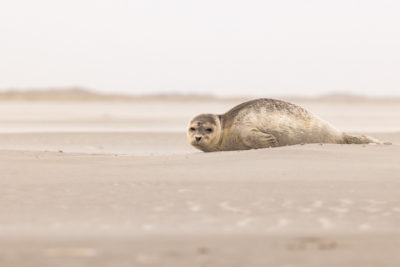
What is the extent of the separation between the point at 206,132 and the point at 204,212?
6.02 meters

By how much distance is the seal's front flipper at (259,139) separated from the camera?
1111cm

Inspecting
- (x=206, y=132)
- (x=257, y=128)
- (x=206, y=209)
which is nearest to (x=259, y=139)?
(x=257, y=128)

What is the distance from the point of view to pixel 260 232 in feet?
15.2

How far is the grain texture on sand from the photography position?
4004mm

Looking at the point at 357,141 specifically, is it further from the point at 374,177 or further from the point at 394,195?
the point at 394,195

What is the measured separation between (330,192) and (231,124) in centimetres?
528

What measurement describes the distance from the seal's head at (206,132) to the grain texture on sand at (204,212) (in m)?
2.29

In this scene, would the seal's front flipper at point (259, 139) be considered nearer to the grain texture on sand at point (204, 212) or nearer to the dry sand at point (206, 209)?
the dry sand at point (206, 209)

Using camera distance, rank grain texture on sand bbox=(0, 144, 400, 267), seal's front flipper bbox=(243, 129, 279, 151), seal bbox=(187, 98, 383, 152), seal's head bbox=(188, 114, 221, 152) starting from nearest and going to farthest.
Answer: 1. grain texture on sand bbox=(0, 144, 400, 267)
2. seal's front flipper bbox=(243, 129, 279, 151)
3. seal bbox=(187, 98, 383, 152)
4. seal's head bbox=(188, 114, 221, 152)

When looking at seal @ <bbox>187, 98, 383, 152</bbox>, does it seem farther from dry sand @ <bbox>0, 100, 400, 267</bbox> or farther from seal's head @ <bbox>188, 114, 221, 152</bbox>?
dry sand @ <bbox>0, 100, 400, 267</bbox>

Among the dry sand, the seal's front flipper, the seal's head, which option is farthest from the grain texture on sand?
the seal's head

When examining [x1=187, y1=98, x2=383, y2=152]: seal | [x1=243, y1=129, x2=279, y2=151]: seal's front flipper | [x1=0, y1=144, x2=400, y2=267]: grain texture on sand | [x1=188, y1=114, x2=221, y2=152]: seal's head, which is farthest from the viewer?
[x1=188, y1=114, x2=221, y2=152]: seal's head

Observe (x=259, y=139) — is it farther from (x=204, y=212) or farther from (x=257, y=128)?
(x=204, y=212)

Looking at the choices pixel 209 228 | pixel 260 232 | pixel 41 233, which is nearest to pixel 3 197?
pixel 41 233
